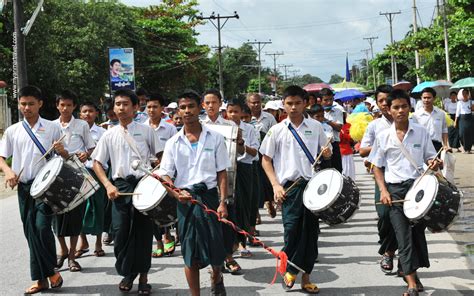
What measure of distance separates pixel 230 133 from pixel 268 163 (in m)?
0.49

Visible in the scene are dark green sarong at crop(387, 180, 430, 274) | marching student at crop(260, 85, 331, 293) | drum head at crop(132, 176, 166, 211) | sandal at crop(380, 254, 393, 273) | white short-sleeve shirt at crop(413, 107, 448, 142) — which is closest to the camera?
dark green sarong at crop(387, 180, 430, 274)

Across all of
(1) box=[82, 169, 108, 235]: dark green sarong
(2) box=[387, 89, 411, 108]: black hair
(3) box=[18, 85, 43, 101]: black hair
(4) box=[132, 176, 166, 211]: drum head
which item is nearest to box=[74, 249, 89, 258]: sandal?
(1) box=[82, 169, 108, 235]: dark green sarong

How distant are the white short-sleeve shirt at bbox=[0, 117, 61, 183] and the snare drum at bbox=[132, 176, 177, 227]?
47.2 inches

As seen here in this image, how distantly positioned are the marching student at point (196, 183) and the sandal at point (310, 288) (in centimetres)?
104

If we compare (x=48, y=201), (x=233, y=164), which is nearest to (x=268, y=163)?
(x=233, y=164)

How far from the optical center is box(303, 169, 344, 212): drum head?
578cm

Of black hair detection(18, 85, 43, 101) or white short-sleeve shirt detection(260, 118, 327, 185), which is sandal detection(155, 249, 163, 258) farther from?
black hair detection(18, 85, 43, 101)

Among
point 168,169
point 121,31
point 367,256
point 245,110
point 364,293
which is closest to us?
point 168,169

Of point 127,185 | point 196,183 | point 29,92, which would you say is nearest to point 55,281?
point 127,185

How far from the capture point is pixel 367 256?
7.71 metres

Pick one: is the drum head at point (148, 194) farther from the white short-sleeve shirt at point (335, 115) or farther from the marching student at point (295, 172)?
the white short-sleeve shirt at point (335, 115)

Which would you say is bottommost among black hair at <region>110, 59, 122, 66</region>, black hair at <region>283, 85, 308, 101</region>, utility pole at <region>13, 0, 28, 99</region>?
black hair at <region>283, 85, 308, 101</region>

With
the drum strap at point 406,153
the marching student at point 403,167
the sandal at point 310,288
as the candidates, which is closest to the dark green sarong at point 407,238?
the marching student at point 403,167

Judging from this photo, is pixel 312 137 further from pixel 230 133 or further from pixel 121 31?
pixel 121 31
